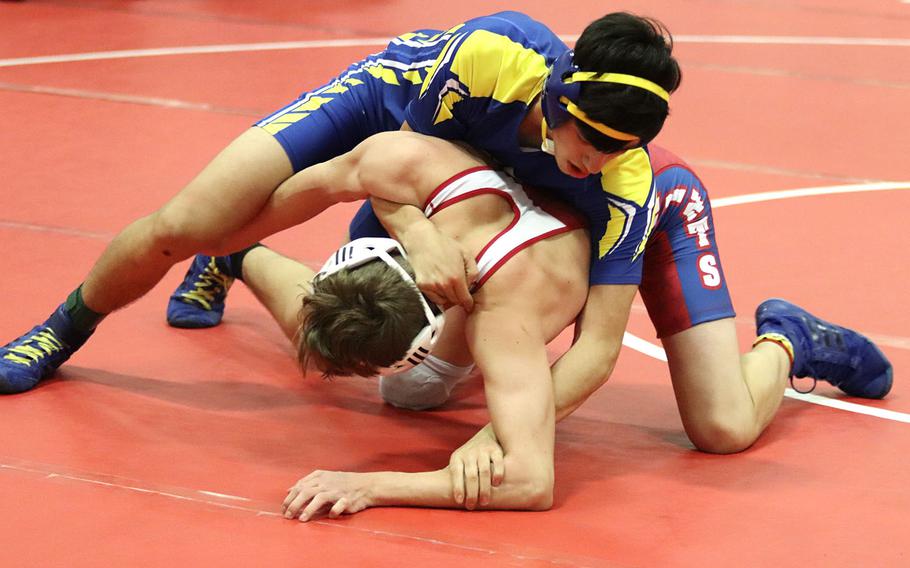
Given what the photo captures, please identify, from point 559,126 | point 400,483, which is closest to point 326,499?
point 400,483

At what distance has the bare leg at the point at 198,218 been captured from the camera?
3.43 meters

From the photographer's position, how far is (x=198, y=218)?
3436mm

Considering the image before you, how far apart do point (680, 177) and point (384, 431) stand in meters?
1.07

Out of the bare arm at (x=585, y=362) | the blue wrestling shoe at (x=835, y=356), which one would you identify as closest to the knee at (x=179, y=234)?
the bare arm at (x=585, y=362)

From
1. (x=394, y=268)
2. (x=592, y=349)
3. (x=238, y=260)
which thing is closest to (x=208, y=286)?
(x=238, y=260)

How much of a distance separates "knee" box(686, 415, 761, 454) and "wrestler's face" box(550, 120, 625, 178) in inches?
32.7

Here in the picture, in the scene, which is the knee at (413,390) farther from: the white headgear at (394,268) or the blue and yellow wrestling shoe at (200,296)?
the blue and yellow wrestling shoe at (200,296)

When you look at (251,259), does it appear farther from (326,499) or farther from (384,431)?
(326,499)

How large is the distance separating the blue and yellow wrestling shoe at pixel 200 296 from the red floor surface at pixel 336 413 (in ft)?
0.20

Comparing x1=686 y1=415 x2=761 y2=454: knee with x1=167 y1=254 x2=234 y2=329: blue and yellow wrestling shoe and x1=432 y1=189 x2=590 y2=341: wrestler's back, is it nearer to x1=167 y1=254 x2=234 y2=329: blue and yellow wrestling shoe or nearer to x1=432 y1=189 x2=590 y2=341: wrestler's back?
x1=432 y1=189 x2=590 y2=341: wrestler's back

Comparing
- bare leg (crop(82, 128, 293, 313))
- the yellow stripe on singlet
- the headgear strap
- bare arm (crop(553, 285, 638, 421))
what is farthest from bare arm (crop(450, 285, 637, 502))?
bare leg (crop(82, 128, 293, 313))

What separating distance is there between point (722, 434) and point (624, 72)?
107 centimetres

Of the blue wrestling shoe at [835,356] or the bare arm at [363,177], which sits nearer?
the bare arm at [363,177]

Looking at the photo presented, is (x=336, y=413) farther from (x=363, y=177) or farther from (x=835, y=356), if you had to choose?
(x=835, y=356)
